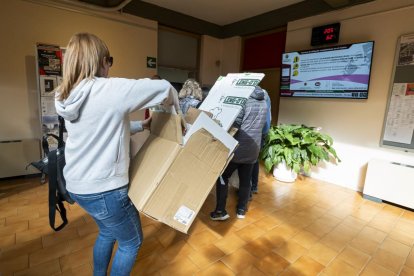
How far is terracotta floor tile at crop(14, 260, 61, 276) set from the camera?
4.99 ft

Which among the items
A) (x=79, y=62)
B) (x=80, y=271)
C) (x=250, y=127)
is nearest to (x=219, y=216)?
(x=250, y=127)

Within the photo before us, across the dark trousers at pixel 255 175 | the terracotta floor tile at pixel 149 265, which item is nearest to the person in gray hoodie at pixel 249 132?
the dark trousers at pixel 255 175

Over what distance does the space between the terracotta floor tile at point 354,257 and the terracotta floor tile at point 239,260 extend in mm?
707

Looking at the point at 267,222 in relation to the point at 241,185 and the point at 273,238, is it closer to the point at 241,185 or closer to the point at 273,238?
the point at 273,238

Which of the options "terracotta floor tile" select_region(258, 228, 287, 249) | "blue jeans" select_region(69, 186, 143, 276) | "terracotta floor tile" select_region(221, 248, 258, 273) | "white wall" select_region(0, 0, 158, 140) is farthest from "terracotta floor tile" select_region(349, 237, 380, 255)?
"white wall" select_region(0, 0, 158, 140)

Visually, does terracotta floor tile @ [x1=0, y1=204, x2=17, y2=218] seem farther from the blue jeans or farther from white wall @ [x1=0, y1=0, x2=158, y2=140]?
the blue jeans

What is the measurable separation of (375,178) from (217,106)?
2.59 metres

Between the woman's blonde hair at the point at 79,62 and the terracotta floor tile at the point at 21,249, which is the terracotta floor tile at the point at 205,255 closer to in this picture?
the terracotta floor tile at the point at 21,249

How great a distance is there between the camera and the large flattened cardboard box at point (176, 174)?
3.03 feet

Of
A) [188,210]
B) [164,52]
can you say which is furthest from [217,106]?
[164,52]

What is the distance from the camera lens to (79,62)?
33.5 inches

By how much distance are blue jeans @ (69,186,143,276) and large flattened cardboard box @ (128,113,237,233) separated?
0.07 meters

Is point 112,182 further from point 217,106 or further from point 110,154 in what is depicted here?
point 217,106

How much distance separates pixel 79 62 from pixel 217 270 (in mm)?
1516
